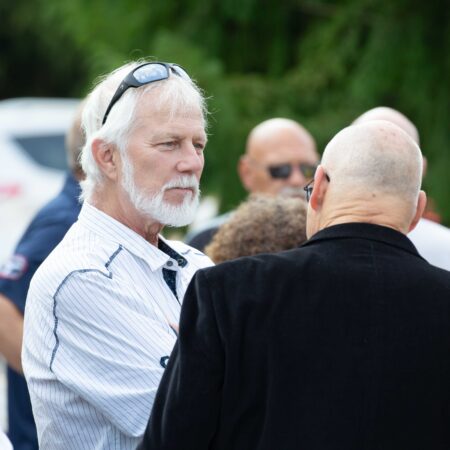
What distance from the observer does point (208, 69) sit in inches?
291

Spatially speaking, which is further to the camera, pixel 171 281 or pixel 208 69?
pixel 208 69

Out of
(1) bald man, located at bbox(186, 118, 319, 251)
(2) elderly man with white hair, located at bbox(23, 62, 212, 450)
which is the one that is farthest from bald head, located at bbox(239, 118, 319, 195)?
(2) elderly man with white hair, located at bbox(23, 62, 212, 450)

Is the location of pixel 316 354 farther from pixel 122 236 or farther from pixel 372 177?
pixel 122 236

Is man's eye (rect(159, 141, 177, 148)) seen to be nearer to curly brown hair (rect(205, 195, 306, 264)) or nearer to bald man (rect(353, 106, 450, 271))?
curly brown hair (rect(205, 195, 306, 264))

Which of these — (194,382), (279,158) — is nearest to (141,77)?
(194,382)

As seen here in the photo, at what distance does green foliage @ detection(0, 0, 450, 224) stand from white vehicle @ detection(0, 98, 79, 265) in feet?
13.5

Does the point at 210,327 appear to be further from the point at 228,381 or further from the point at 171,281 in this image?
the point at 171,281

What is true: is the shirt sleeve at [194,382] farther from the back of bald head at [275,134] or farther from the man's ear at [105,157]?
the back of bald head at [275,134]

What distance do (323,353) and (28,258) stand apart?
2.29m

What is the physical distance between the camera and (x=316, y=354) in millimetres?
2689

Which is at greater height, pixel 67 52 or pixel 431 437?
pixel 431 437

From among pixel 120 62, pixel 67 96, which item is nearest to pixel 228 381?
pixel 120 62

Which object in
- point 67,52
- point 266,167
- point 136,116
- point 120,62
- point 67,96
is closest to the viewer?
point 136,116

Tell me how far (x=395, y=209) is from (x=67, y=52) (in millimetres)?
16837
